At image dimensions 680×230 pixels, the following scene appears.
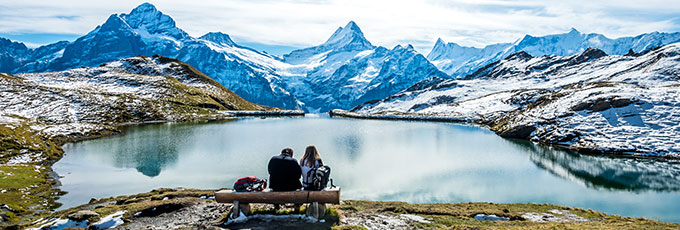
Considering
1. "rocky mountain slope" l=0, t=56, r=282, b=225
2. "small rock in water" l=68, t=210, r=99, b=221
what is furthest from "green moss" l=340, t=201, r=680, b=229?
"rocky mountain slope" l=0, t=56, r=282, b=225

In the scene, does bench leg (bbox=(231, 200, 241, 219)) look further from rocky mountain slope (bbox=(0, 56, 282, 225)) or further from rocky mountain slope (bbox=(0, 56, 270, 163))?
rocky mountain slope (bbox=(0, 56, 270, 163))

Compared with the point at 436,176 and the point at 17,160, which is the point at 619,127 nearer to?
the point at 436,176

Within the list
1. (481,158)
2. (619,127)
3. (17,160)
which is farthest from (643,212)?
(17,160)

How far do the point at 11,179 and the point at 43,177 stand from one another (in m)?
4.81

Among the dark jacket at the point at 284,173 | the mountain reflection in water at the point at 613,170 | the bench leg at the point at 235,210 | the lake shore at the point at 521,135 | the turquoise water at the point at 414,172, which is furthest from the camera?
the lake shore at the point at 521,135

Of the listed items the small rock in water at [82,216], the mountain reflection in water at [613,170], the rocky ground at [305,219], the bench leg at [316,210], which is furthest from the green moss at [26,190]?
the mountain reflection in water at [613,170]

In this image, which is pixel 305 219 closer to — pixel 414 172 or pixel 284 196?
pixel 284 196

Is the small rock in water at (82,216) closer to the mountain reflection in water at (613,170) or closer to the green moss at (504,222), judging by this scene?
the green moss at (504,222)

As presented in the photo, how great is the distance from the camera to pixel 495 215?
24.5m

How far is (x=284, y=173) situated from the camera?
17.9 meters

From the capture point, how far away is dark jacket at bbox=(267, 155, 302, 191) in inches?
693

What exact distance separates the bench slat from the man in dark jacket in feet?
1.16

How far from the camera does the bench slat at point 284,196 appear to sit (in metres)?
17.6

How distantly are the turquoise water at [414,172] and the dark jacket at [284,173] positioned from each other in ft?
59.7
